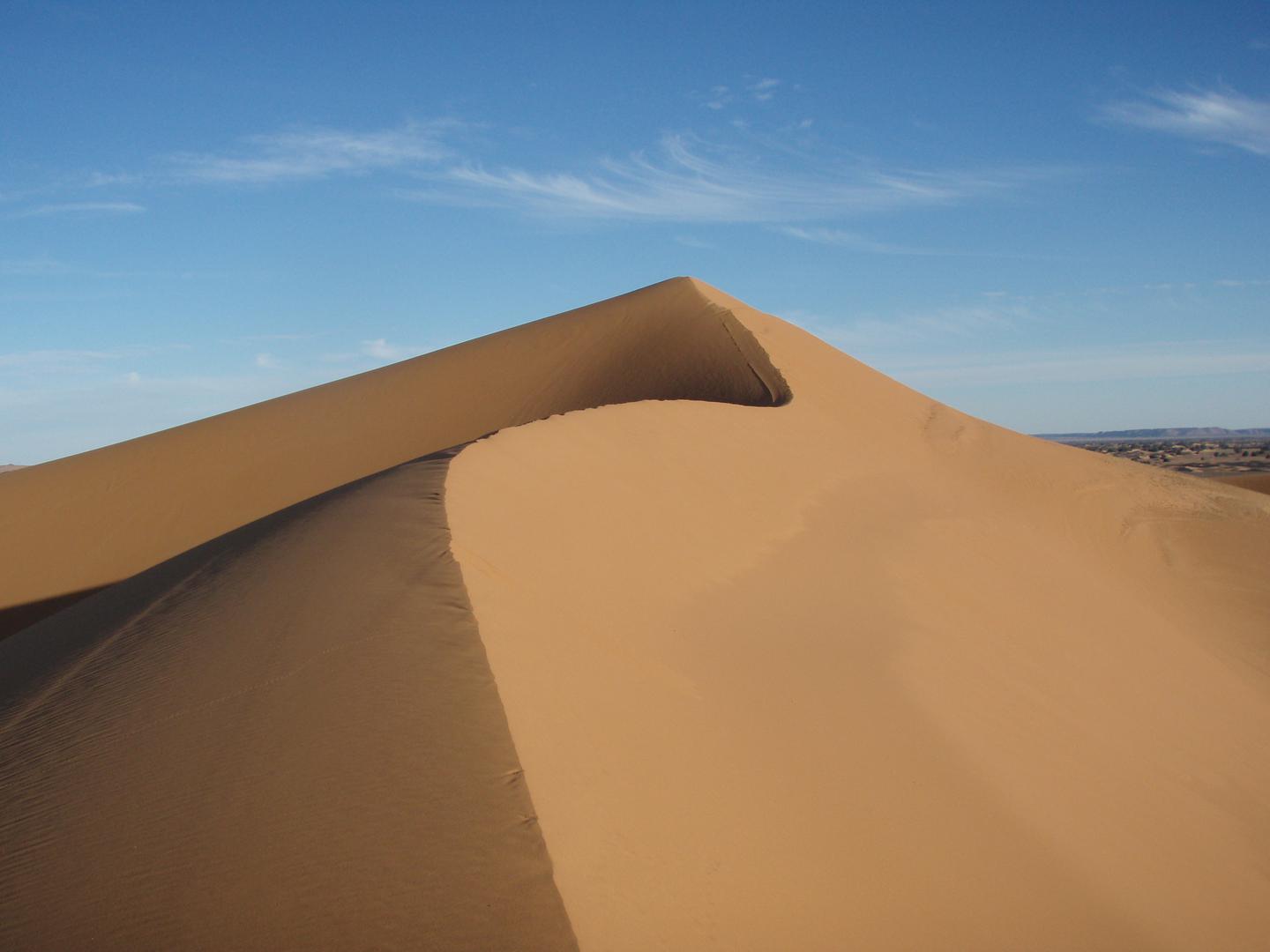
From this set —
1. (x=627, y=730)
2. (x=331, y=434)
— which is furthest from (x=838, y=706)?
(x=331, y=434)

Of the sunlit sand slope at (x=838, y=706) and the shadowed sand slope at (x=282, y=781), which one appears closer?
the shadowed sand slope at (x=282, y=781)

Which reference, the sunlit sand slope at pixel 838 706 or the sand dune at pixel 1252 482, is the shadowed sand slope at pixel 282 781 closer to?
the sunlit sand slope at pixel 838 706

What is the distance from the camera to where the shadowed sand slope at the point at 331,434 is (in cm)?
1695

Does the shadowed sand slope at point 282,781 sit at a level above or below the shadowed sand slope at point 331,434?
below

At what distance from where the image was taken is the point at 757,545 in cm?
991

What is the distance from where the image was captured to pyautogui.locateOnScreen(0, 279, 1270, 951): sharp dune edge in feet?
12.7

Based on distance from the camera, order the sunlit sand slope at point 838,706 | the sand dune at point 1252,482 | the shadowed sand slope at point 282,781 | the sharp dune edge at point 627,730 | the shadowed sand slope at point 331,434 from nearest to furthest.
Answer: the shadowed sand slope at point 282,781
the sharp dune edge at point 627,730
the sunlit sand slope at point 838,706
the shadowed sand slope at point 331,434
the sand dune at point 1252,482

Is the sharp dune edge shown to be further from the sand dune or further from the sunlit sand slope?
the sand dune

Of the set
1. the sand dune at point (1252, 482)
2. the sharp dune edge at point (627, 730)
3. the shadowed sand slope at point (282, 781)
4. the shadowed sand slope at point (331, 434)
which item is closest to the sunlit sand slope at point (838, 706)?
the sharp dune edge at point (627, 730)

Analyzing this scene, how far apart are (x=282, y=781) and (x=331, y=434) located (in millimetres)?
17394

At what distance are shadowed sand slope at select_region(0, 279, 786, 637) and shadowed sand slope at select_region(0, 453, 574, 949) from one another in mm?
10671

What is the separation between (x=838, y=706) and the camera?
667 cm

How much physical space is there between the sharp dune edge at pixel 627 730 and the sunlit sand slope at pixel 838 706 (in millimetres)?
30

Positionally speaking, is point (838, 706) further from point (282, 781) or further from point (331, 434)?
point (331, 434)
